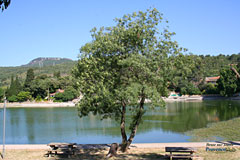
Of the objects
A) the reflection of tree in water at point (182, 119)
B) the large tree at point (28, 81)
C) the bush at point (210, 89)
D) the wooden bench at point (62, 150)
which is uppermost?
the large tree at point (28, 81)

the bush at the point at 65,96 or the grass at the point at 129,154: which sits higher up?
the bush at the point at 65,96

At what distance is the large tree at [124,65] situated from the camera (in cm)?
1242

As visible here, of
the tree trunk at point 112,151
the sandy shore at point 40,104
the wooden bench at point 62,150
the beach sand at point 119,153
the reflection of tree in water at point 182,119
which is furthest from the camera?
the sandy shore at point 40,104

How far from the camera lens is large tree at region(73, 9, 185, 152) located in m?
12.4

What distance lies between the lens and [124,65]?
12.3 m

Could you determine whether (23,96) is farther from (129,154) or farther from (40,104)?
(129,154)

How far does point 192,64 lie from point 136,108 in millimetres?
3304

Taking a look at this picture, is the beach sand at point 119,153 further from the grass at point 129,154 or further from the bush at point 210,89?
the bush at point 210,89

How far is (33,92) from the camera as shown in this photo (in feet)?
250

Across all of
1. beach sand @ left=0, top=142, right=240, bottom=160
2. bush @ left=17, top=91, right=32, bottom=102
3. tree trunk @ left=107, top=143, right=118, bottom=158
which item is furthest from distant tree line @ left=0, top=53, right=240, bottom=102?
tree trunk @ left=107, top=143, right=118, bottom=158

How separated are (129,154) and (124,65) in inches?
160

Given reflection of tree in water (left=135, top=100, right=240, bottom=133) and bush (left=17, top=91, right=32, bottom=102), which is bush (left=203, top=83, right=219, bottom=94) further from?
bush (left=17, top=91, right=32, bottom=102)

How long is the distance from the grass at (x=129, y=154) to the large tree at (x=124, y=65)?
6.52ft

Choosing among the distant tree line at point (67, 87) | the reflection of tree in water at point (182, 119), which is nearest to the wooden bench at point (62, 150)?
the reflection of tree in water at point (182, 119)
